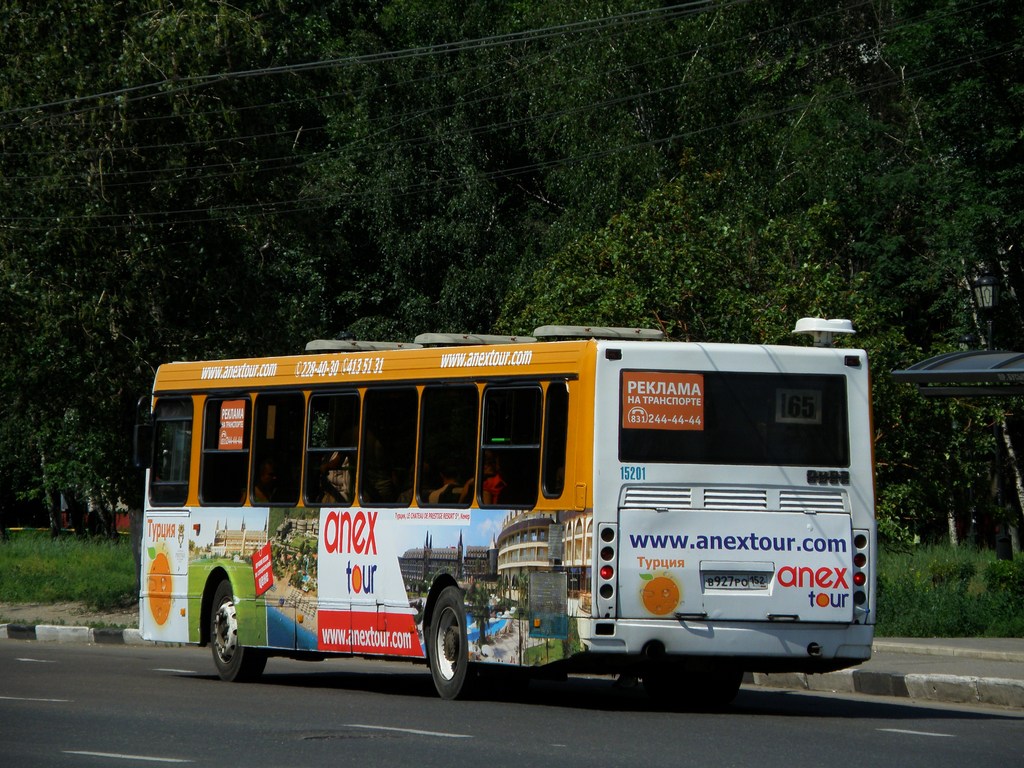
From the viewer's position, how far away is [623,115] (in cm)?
4284

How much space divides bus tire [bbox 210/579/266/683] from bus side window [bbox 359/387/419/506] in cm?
236

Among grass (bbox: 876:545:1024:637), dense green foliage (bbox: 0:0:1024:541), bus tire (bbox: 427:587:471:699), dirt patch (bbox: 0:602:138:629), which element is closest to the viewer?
bus tire (bbox: 427:587:471:699)

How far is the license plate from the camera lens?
14.0 m

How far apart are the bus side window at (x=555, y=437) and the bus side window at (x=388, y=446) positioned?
1879 mm

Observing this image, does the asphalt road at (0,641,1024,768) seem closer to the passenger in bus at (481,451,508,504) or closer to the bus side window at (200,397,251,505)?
the passenger in bus at (481,451,508,504)

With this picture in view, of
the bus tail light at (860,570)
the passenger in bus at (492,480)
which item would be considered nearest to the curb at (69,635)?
the passenger in bus at (492,480)

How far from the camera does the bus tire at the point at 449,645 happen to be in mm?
14977

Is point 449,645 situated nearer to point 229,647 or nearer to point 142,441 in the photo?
point 229,647

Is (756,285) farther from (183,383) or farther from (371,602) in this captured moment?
(371,602)

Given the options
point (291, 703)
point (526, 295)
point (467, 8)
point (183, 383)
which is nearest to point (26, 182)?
point (526, 295)

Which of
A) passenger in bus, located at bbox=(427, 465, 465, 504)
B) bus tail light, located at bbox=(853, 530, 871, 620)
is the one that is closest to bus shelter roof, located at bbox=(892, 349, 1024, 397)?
bus tail light, located at bbox=(853, 530, 871, 620)

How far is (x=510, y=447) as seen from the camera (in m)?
14.8

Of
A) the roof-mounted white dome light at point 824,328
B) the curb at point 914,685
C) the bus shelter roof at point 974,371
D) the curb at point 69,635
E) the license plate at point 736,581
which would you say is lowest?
the curb at point 914,685

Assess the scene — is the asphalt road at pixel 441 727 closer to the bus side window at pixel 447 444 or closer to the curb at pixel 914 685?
the curb at pixel 914 685
